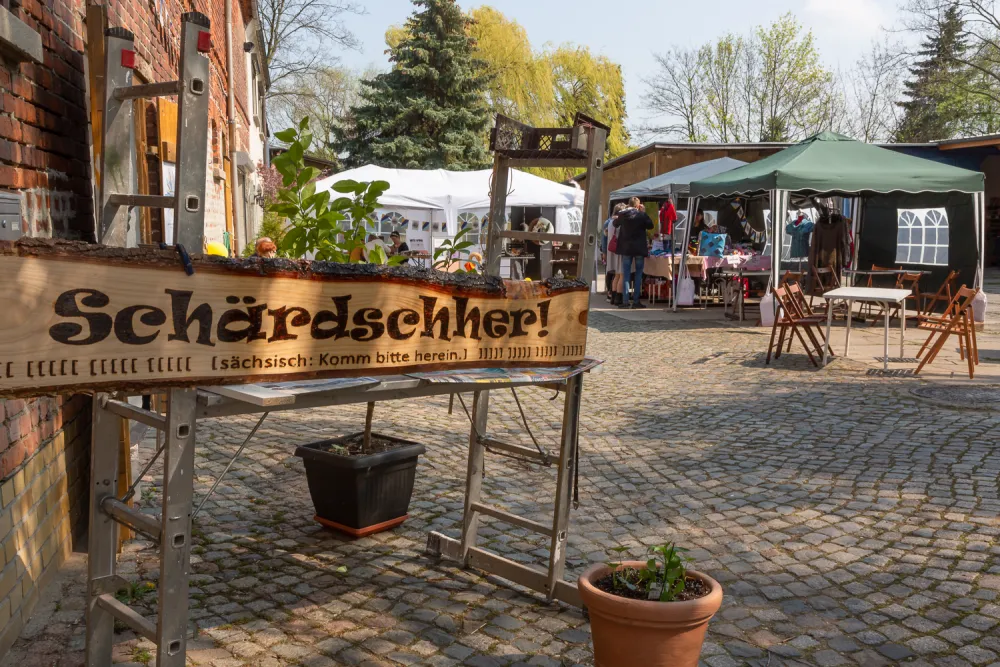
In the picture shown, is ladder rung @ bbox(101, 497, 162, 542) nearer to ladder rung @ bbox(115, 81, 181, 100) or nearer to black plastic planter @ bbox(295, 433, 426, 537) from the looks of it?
ladder rung @ bbox(115, 81, 181, 100)

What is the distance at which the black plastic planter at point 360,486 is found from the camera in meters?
4.42

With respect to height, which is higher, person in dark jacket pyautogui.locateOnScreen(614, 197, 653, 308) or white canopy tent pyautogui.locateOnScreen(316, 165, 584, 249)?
white canopy tent pyautogui.locateOnScreen(316, 165, 584, 249)

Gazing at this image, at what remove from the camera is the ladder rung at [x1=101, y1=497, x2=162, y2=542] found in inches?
107

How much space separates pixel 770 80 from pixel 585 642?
4978 centimetres

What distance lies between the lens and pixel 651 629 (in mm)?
2949

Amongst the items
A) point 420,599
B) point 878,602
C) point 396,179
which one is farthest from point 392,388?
point 396,179

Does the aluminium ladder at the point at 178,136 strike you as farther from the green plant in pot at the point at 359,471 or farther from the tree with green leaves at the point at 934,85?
the tree with green leaves at the point at 934,85

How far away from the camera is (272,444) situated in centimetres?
Result: 630

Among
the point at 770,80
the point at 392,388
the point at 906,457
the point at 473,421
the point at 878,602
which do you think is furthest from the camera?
the point at 770,80

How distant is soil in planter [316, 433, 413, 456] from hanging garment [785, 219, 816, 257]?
1339 cm

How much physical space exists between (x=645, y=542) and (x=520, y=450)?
104 cm

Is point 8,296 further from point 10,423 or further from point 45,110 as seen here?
point 45,110

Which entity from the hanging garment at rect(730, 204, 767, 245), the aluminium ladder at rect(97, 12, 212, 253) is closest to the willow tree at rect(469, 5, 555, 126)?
the hanging garment at rect(730, 204, 767, 245)

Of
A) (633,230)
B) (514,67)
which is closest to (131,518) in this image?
(633,230)
